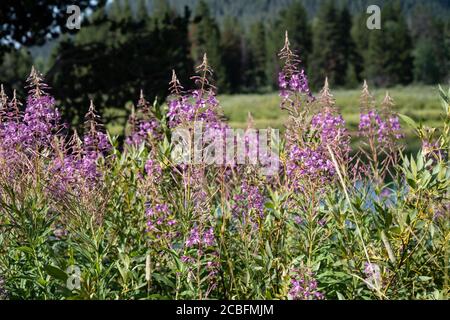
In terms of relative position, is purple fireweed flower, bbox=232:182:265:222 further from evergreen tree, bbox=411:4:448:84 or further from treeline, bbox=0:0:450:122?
evergreen tree, bbox=411:4:448:84

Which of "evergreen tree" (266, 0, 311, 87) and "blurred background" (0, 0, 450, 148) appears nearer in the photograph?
"blurred background" (0, 0, 450, 148)

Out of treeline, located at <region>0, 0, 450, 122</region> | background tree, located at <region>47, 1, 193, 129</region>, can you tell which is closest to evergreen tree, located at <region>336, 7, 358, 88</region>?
treeline, located at <region>0, 0, 450, 122</region>

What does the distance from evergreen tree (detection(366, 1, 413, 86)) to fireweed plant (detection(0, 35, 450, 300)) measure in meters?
90.6

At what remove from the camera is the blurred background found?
17.9 metres

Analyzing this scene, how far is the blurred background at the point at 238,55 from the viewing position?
17938 millimetres

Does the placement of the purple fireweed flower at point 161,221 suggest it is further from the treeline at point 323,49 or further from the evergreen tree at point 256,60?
the evergreen tree at point 256,60

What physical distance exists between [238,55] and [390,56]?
24293 mm

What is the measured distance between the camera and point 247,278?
329cm

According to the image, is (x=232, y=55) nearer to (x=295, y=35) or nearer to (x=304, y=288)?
(x=295, y=35)

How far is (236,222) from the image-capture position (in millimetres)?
3924

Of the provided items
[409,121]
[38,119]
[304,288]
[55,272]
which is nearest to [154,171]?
[38,119]

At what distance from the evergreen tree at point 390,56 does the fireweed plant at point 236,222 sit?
9064 centimetres

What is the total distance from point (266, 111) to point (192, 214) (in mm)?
55286
